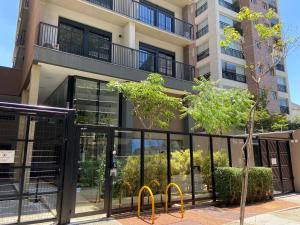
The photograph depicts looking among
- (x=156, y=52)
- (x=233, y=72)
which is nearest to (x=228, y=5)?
(x=233, y=72)

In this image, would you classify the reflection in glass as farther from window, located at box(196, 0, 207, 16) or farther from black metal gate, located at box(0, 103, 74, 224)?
window, located at box(196, 0, 207, 16)

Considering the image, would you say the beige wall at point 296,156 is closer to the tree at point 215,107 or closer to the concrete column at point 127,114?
the tree at point 215,107

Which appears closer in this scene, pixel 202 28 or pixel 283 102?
pixel 202 28

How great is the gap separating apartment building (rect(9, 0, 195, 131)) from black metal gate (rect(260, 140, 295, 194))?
522 centimetres

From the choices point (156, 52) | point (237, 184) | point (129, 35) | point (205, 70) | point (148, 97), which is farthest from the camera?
point (205, 70)

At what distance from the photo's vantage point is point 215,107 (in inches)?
542

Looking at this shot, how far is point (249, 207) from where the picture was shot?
913 centimetres

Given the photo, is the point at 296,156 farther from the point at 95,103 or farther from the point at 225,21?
the point at 225,21

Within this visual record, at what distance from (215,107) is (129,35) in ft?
19.0

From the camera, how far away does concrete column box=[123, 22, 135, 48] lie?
14117mm

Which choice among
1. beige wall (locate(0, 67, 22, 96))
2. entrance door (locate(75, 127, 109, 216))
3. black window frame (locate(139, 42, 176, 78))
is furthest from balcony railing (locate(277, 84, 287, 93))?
entrance door (locate(75, 127, 109, 216))

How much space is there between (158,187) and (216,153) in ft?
9.55

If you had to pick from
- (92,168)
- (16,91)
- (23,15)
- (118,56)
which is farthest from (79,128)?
(23,15)

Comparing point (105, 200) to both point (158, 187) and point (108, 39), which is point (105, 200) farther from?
point (108, 39)
